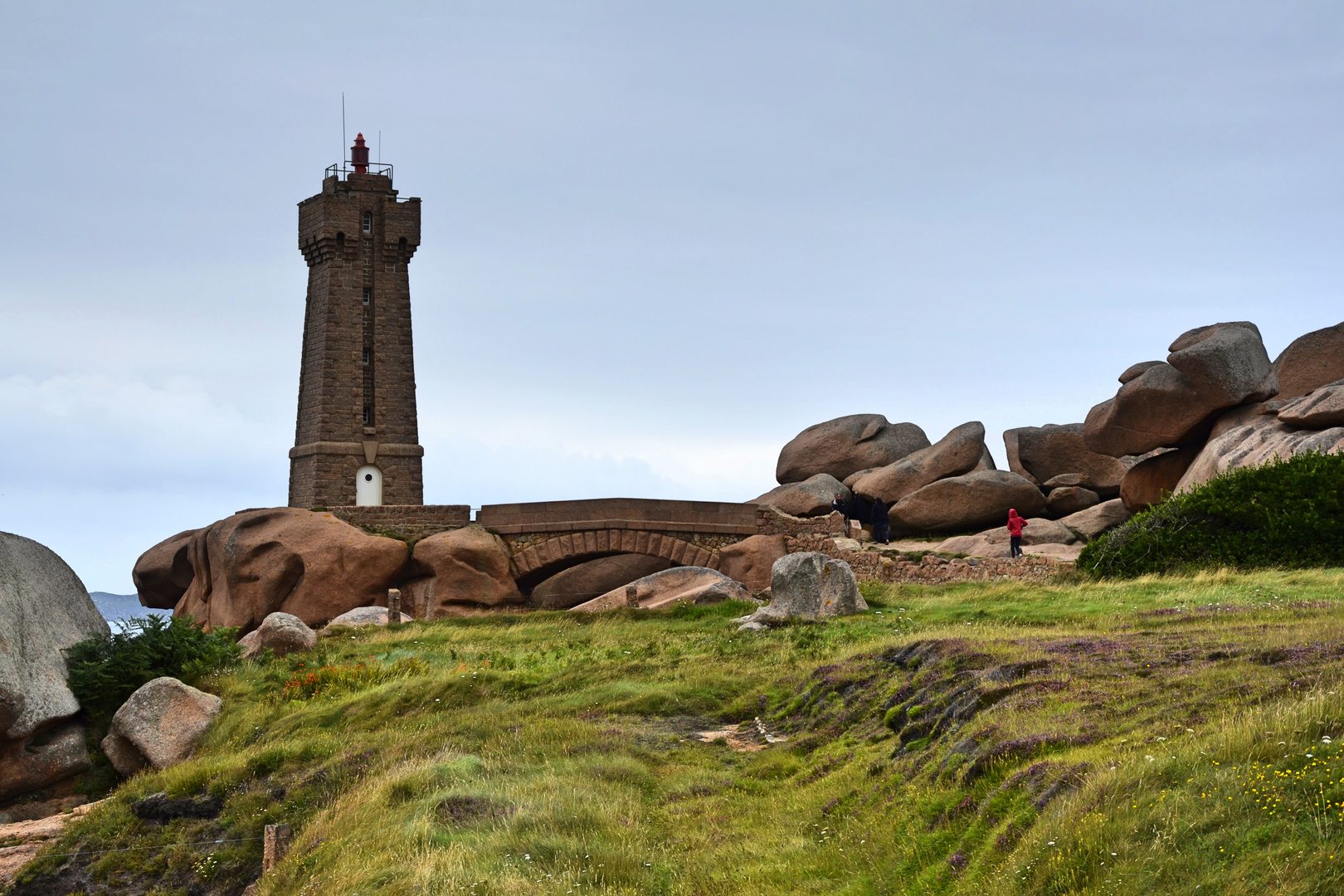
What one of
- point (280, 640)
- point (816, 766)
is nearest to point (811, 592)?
point (280, 640)

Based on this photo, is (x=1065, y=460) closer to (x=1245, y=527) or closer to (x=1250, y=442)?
(x=1250, y=442)

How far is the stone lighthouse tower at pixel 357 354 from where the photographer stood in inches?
1769

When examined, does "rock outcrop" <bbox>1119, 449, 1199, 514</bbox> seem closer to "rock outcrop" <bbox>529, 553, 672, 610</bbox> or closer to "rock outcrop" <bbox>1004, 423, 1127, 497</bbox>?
"rock outcrop" <bbox>1004, 423, 1127, 497</bbox>

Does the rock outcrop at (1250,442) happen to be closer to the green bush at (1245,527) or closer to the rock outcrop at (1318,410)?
the rock outcrop at (1318,410)

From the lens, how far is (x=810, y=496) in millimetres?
48125

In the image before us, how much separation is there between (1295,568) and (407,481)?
3130 centimetres

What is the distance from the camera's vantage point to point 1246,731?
832 centimetres

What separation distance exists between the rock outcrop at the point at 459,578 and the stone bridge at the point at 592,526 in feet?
2.59

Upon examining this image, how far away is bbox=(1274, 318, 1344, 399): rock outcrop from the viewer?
38.0 m

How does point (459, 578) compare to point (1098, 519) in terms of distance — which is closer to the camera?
point (459, 578)

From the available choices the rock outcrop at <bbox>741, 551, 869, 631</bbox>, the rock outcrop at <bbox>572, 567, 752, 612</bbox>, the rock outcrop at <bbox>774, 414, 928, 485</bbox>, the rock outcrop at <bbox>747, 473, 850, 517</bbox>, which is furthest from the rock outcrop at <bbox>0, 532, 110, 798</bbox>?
the rock outcrop at <bbox>774, 414, 928, 485</bbox>

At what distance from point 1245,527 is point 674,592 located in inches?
535

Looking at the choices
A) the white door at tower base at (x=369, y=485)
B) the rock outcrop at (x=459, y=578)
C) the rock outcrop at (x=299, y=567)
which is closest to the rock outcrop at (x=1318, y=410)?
the rock outcrop at (x=459, y=578)

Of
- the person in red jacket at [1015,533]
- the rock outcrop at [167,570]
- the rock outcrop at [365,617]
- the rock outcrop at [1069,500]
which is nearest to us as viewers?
the rock outcrop at [365,617]
